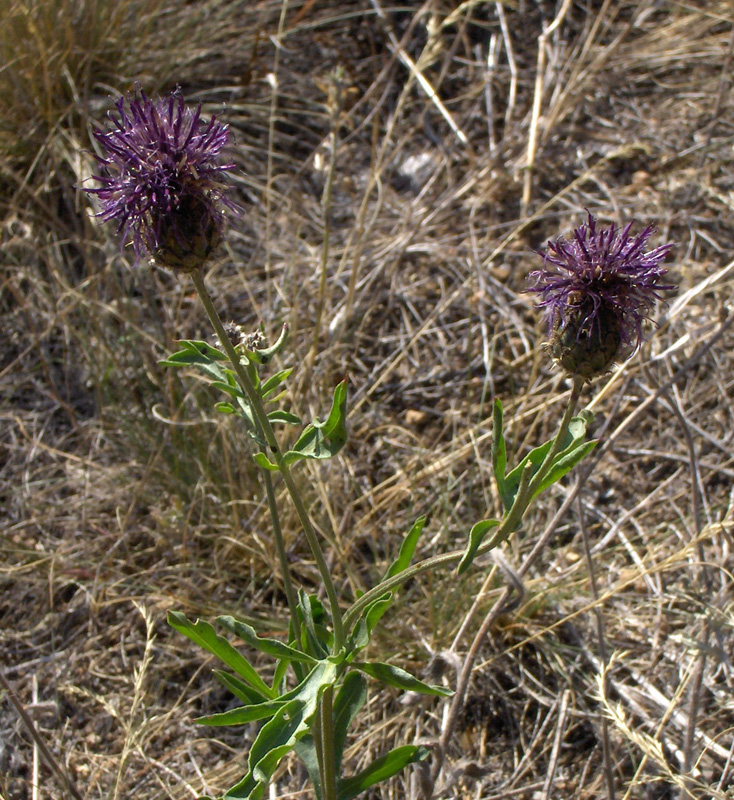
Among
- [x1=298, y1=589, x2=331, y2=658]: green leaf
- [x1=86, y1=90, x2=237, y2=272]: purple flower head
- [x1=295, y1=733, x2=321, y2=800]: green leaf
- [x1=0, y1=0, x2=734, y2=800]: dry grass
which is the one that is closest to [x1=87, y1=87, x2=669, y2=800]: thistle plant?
[x1=86, y1=90, x2=237, y2=272]: purple flower head

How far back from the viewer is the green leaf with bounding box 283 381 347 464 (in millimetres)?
1834

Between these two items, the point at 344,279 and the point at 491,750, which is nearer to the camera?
the point at 491,750

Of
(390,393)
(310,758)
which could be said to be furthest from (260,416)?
(390,393)

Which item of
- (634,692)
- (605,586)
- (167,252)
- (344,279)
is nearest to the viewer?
(167,252)

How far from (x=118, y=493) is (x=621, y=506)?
1905 millimetres

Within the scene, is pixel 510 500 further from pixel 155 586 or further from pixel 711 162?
pixel 711 162

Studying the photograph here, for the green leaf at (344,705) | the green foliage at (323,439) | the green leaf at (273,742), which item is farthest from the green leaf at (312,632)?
the green foliage at (323,439)

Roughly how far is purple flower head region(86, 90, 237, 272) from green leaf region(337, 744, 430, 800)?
122 cm

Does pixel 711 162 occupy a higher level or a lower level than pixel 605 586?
higher

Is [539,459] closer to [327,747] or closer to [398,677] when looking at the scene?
[398,677]

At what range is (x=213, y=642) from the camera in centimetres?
191

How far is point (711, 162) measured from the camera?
4.13 metres

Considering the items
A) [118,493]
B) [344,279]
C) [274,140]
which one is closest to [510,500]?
[118,493]

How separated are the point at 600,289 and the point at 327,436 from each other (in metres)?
0.66
